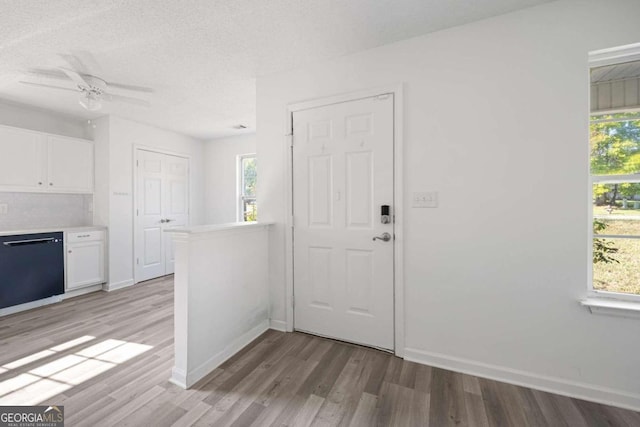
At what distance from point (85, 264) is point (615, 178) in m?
5.58

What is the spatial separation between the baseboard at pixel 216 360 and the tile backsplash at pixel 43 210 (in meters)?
Result: 3.45

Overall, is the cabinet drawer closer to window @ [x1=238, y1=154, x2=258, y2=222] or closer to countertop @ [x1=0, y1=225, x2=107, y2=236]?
countertop @ [x1=0, y1=225, x2=107, y2=236]

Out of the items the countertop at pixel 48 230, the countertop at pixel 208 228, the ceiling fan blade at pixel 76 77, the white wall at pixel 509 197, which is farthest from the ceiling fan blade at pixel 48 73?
the white wall at pixel 509 197

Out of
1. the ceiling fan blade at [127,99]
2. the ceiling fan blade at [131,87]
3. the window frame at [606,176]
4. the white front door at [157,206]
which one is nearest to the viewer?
the window frame at [606,176]

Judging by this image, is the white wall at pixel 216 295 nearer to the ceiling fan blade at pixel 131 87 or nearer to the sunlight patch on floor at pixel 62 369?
the sunlight patch on floor at pixel 62 369

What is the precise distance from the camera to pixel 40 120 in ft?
12.1

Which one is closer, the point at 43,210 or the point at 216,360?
the point at 216,360

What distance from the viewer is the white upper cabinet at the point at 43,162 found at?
10.6 ft

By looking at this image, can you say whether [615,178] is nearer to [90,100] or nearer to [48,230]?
[90,100]

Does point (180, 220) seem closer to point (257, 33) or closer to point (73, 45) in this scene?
point (73, 45)

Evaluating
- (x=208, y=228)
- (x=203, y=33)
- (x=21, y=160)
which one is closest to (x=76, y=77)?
(x=203, y=33)

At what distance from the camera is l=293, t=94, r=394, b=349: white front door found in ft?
7.27

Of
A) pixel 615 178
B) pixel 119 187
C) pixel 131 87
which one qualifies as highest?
pixel 131 87

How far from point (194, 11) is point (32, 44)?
1496 mm
